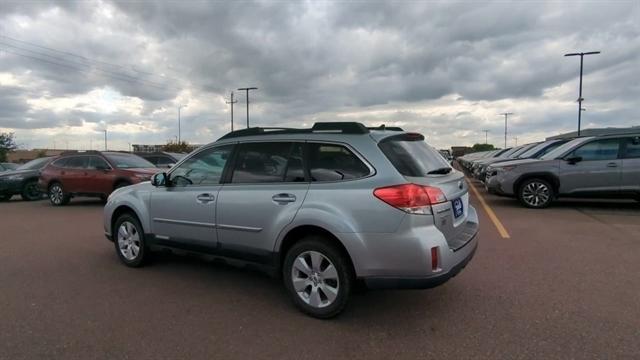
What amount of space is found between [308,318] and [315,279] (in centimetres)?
36

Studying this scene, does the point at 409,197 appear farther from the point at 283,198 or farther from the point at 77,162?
the point at 77,162

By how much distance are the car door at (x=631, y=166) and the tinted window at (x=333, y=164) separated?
29.6ft

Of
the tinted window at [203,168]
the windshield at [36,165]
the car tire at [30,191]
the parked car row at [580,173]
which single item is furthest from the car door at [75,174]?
the parked car row at [580,173]

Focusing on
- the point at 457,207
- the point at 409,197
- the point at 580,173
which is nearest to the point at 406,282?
the point at 409,197

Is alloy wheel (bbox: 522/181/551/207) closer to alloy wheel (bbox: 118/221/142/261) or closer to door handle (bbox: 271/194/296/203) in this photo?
door handle (bbox: 271/194/296/203)

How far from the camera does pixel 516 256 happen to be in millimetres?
6289

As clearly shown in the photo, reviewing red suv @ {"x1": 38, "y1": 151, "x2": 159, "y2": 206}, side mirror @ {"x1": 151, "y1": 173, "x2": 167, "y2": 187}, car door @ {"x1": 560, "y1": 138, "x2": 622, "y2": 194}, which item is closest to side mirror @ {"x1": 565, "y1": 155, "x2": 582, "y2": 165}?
car door @ {"x1": 560, "y1": 138, "x2": 622, "y2": 194}

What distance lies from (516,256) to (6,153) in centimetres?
9010

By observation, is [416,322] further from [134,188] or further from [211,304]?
[134,188]

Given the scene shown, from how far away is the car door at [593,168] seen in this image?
34.3ft

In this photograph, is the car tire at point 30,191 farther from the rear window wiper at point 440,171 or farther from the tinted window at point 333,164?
the rear window wiper at point 440,171

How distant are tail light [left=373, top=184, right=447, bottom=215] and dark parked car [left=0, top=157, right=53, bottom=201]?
Result: 15.6 m

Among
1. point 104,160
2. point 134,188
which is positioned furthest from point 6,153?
point 134,188

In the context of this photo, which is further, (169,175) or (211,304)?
(169,175)
